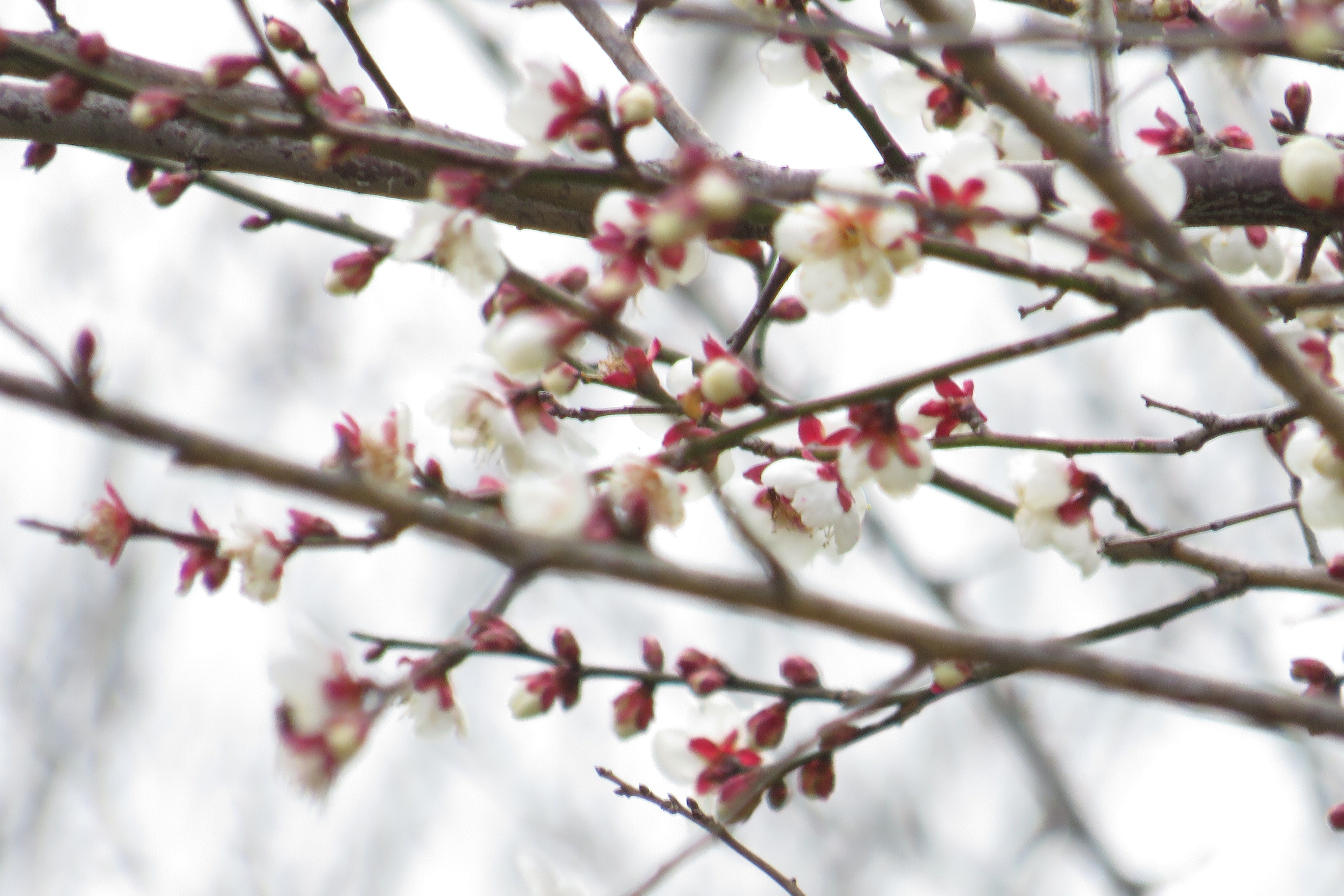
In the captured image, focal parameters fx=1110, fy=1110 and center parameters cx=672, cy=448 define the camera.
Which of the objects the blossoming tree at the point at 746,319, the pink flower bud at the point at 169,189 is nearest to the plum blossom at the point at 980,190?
the blossoming tree at the point at 746,319

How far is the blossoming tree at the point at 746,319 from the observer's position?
2.37 ft

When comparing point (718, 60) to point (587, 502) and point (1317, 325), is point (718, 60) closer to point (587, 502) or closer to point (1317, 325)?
point (1317, 325)

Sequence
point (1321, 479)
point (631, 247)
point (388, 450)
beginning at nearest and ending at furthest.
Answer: point (631, 247) < point (1321, 479) < point (388, 450)

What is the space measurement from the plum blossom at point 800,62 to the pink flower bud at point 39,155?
3.17 ft

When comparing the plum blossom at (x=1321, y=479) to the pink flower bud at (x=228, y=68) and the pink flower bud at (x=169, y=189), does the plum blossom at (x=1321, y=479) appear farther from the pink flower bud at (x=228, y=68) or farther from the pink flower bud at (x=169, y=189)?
the pink flower bud at (x=169, y=189)

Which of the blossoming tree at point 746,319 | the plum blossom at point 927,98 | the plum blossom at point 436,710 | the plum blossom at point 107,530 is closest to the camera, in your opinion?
the blossoming tree at point 746,319

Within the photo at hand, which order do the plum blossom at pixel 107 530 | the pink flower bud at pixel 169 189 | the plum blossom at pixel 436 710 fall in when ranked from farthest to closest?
the pink flower bud at pixel 169 189 < the plum blossom at pixel 107 530 < the plum blossom at pixel 436 710

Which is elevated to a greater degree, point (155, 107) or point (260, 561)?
point (155, 107)

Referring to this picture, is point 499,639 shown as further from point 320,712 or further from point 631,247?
point 631,247

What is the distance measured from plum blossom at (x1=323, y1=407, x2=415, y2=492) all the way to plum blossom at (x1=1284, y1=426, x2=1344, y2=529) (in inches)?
35.2

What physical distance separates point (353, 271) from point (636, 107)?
15.6 inches

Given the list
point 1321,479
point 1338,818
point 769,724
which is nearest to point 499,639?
point 769,724

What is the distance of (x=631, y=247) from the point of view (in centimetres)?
96

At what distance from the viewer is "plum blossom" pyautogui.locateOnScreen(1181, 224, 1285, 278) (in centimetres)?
146
